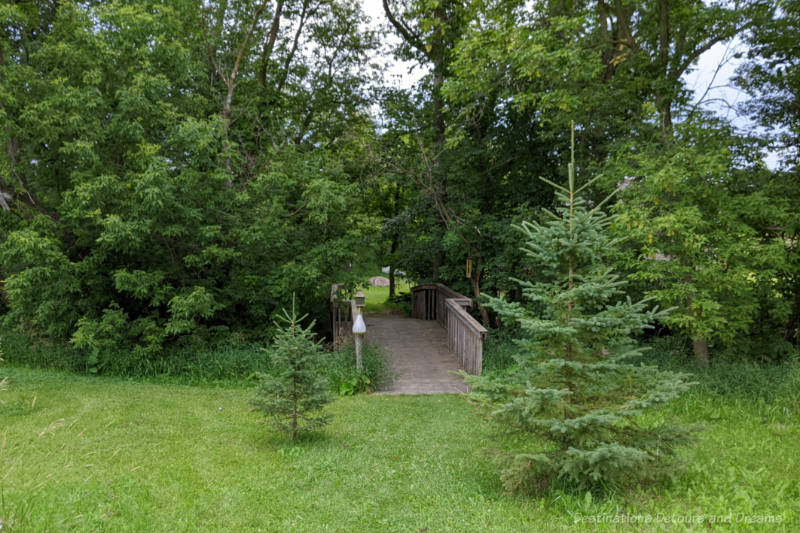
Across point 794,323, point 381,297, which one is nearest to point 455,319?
point 794,323

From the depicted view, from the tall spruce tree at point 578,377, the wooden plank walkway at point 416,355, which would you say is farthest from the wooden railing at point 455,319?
the tall spruce tree at point 578,377

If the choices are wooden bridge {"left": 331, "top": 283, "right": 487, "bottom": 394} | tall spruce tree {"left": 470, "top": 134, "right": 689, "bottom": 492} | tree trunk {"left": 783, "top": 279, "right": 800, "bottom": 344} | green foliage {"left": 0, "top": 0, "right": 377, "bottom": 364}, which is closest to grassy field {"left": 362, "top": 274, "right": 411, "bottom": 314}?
wooden bridge {"left": 331, "top": 283, "right": 487, "bottom": 394}

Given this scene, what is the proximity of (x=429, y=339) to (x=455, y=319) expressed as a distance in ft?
4.45

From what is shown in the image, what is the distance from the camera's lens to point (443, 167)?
34.3ft

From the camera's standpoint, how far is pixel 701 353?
7332 millimetres

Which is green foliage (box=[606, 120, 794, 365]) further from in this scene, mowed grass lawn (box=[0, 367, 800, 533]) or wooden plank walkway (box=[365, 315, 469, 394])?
wooden plank walkway (box=[365, 315, 469, 394])

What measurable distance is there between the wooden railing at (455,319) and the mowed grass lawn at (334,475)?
1.55 metres

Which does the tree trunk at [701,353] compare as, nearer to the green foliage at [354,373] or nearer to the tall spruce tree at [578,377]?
the tall spruce tree at [578,377]

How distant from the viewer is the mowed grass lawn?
3.31 m

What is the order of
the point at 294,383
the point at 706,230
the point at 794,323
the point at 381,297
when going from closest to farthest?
the point at 294,383
the point at 706,230
the point at 794,323
the point at 381,297

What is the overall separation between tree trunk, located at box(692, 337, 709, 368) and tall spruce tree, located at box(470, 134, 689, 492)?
4.48 m

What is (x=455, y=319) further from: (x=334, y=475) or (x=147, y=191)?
(x=147, y=191)

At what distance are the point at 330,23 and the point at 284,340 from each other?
37.6ft

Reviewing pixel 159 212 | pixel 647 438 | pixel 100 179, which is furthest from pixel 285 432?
pixel 100 179
